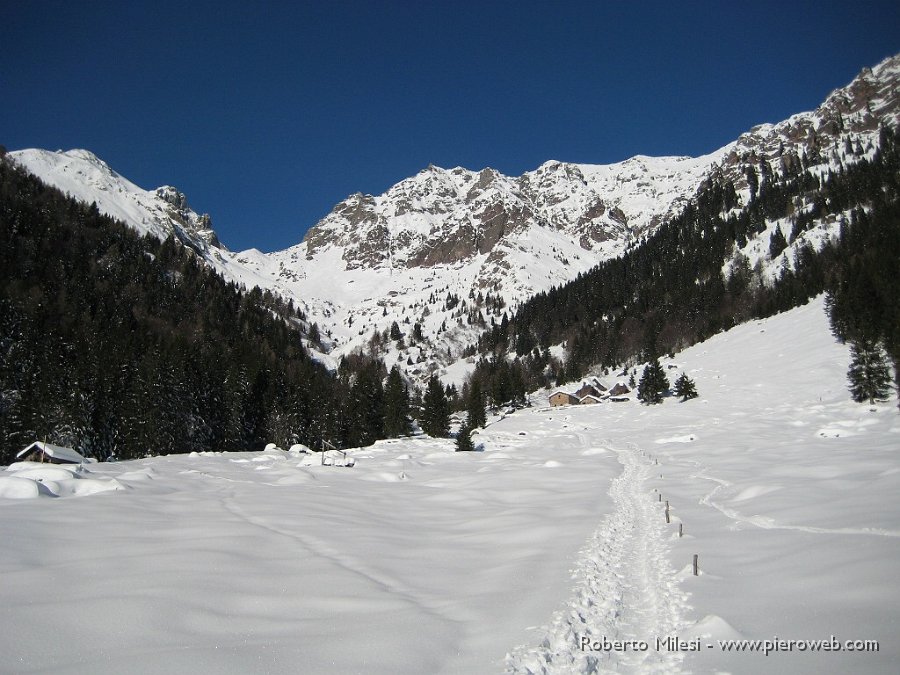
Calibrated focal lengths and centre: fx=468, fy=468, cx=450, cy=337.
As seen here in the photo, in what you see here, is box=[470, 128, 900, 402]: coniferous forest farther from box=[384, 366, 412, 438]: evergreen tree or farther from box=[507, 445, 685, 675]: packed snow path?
box=[507, 445, 685, 675]: packed snow path

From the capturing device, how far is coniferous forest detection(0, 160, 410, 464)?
165ft

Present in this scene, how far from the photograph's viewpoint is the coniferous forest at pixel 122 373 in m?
50.3

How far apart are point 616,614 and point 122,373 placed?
61354 mm

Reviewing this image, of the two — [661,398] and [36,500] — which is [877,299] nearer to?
[661,398]

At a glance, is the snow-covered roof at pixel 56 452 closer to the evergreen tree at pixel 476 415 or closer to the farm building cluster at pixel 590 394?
the evergreen tree at pixel 476 415

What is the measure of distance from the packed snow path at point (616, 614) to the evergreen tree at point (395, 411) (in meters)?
60.1

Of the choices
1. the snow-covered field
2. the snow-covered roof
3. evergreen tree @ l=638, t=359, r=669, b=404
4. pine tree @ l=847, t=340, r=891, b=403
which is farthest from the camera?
evergreen tree @ l=638, t=359, r=669, b=404

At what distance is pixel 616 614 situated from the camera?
9.61 meters

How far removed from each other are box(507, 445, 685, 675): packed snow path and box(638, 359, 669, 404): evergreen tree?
71.1 m

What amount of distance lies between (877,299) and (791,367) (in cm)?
1487

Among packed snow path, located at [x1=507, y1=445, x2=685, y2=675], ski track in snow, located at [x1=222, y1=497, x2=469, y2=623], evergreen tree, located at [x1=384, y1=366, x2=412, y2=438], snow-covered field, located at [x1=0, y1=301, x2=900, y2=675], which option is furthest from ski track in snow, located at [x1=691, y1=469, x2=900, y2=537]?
evergreen tree, located at [x1=384, y1=366, x2=412, y2=438]

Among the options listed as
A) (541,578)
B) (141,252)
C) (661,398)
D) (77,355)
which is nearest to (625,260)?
(661,398)

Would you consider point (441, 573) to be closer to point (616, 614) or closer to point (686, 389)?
point (616, 614)

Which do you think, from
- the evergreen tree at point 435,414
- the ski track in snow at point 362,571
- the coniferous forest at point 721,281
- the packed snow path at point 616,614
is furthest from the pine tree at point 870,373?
the ski track in snow at point 362,571
